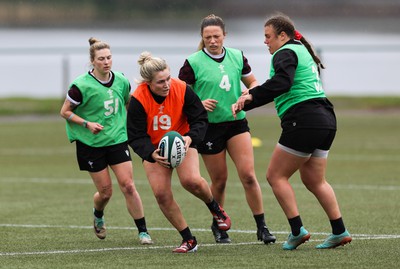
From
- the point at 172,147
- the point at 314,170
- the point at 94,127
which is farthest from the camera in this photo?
the point at 94,127

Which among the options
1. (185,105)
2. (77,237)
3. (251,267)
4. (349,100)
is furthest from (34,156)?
(349,100)

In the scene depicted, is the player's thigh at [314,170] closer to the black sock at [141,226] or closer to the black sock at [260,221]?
the black sock at [260,221]

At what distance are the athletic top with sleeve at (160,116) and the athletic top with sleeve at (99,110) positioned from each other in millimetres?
1106

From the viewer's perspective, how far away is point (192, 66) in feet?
33.5

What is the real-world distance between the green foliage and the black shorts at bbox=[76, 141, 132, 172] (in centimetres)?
73

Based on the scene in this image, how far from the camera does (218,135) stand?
10172 mm

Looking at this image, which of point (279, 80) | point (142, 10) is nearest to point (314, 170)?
point (279, 80)

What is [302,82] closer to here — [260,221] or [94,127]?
[260,221]

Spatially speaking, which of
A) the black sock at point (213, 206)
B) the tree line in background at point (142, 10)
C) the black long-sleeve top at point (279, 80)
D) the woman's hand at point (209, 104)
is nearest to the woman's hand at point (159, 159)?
the black sock at point (213, 206)

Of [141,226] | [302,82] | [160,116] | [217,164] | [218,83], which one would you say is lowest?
[141,226]

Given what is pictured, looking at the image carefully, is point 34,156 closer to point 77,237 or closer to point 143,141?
point 77,237

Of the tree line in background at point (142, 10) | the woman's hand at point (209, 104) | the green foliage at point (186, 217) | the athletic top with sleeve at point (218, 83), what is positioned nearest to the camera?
the green foliage at point (186, 217)

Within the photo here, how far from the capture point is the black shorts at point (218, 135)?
10.2 metres

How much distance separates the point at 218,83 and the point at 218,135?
19.9 inches
